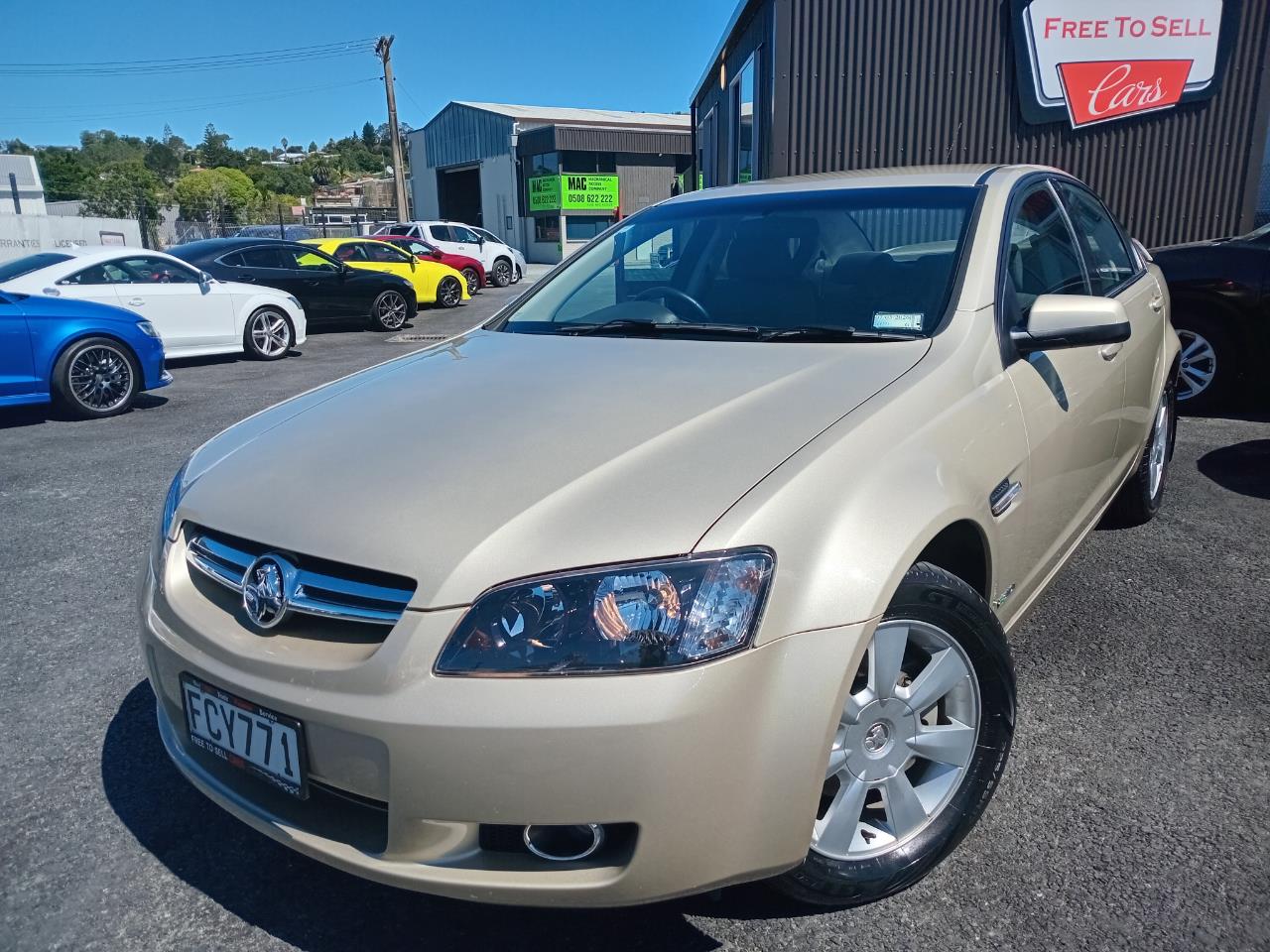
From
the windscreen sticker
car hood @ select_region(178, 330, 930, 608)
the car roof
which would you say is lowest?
car hood @ select_region(178, 330, 930, 608)

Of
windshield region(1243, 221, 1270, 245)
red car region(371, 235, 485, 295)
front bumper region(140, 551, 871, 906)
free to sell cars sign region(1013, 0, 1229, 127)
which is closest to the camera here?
front bumper region(140, 551, 871, 906)

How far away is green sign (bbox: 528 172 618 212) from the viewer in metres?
32.6

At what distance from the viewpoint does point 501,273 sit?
917 inches

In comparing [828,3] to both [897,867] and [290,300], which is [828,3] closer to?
[290,300]

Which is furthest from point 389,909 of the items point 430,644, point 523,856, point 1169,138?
point 1169,138

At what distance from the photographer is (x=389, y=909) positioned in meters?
2.05

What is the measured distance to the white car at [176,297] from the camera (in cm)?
930

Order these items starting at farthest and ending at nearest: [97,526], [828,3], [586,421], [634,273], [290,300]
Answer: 1. [290,300]
2. [828,3]
3. [97,526]
4. [634,273]
5. [586,421]

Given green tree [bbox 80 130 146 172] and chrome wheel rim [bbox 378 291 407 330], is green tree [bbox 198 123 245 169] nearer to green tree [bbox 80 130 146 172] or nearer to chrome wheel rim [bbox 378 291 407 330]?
green tree [bbox 80 130 146 172]

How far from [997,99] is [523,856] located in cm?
1150

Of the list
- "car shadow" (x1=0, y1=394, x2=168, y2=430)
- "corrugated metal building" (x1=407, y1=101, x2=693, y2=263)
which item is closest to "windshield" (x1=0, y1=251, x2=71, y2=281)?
"car shadow" (x1=0, y1=394, x2=168, y2=430)

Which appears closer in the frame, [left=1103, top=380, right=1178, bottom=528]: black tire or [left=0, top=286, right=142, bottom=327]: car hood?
[left=1103, top=380, right=1178, bottom=528]: black tire

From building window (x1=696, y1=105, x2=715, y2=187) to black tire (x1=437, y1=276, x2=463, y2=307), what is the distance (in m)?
5.44

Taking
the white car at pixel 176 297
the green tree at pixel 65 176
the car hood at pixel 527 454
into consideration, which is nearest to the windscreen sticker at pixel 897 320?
the car hood at pixel 527 454
